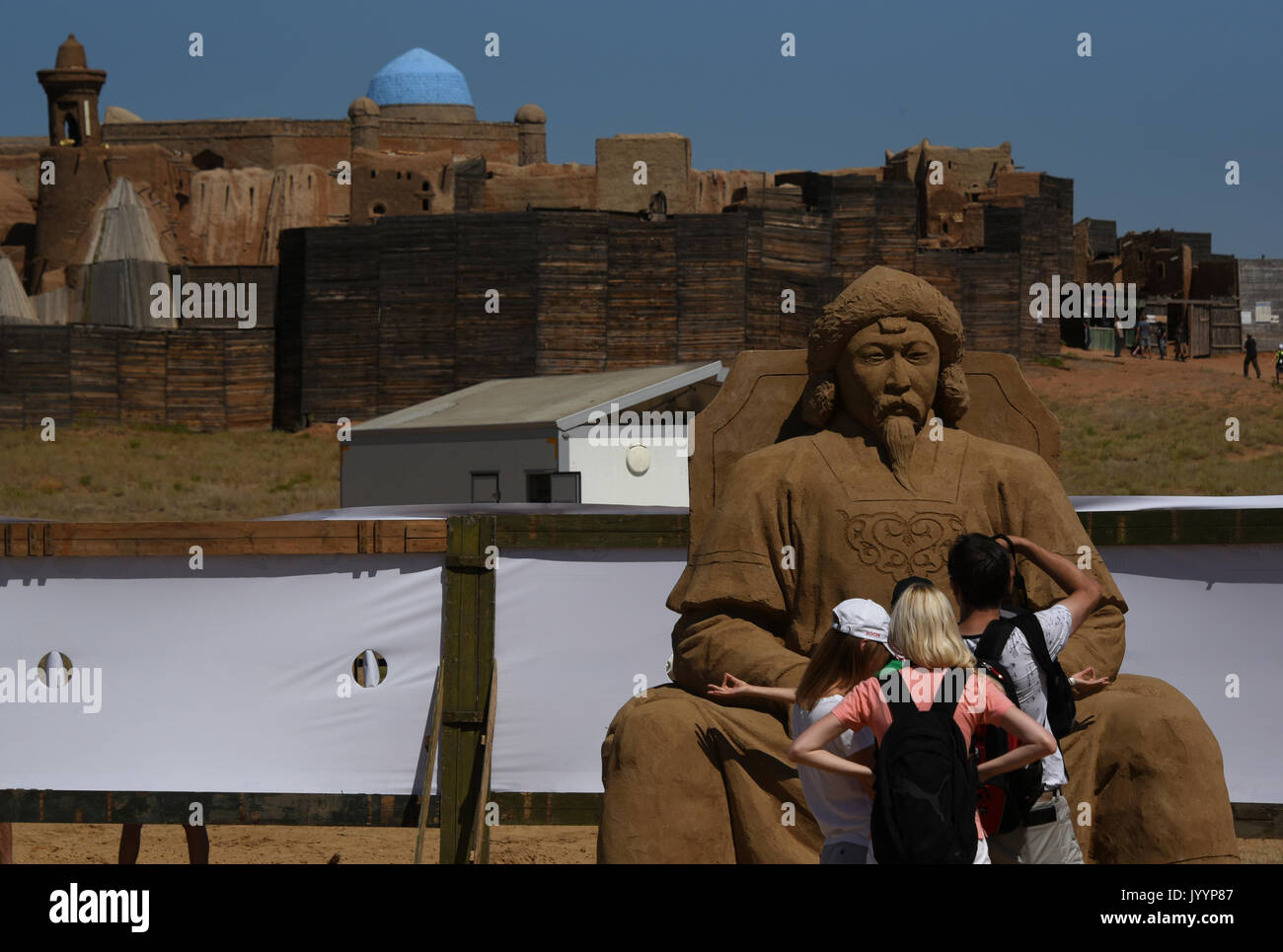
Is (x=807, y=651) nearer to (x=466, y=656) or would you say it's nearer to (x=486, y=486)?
(x=466, y=656)

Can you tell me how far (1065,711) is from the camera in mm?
4938

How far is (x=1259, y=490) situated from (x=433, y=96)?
6001 cm

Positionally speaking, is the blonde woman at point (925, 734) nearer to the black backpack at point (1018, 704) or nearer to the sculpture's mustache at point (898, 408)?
the black backpack at point (1018, 704)

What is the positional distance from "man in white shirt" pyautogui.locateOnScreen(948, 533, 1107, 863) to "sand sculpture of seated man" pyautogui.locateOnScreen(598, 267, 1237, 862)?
0.81 ft

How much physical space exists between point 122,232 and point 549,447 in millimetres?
42043

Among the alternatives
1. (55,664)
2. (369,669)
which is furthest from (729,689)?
(55,664)

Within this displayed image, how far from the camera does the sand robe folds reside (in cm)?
525

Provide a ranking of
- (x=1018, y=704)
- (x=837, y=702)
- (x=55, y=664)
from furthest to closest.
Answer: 1. (x=55, y=664)
2. (x=1018, y=704)
3. (x=837, y=702)

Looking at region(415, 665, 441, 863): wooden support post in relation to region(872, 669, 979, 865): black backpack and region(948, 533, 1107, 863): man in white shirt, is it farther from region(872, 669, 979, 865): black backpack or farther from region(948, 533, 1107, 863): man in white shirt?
region(872, 669, 979, 865): black backpack

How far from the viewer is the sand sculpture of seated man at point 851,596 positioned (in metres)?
5.28

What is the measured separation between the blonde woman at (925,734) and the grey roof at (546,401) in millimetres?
13348

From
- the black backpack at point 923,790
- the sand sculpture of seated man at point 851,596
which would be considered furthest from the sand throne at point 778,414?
the black backpack at point 923,790

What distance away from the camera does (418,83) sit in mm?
81938
